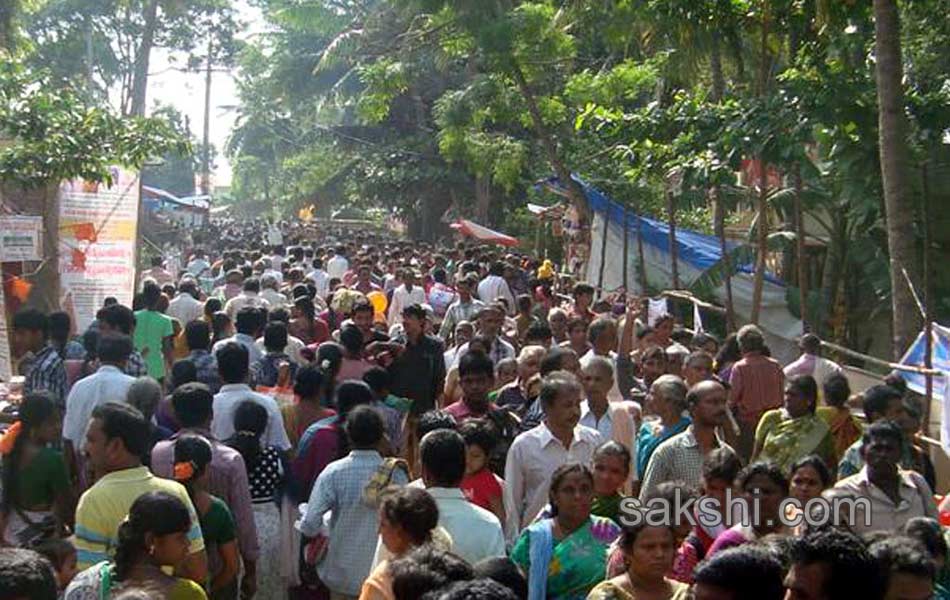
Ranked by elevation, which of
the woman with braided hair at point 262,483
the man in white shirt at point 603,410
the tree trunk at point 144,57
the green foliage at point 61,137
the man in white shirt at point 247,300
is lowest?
the woman with braided hair at point 262,483

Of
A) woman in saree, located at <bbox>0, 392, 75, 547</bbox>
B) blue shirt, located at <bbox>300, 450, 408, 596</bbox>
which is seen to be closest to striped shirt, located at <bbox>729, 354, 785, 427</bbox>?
blue shirt, located at <bbox>300, 450, 408, 596</bbox>

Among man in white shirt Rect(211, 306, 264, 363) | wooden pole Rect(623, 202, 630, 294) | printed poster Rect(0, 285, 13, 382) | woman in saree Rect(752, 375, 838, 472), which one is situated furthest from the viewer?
wooden pole Rect(623, 202, 630, 294)

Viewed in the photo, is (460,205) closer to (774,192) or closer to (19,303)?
(774,192)

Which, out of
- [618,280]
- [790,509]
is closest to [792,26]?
[618,280]

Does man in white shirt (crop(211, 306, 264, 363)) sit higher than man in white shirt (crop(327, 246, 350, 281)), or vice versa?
man in white shirt (crop(327, 246, 350, 281))

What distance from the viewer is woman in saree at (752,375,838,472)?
7.22 meters

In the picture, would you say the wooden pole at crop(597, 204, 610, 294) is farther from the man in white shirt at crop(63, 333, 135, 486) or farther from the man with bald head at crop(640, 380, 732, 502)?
the man with bald head at crop(640, 380, 732, 502)

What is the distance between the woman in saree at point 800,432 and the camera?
722 cm

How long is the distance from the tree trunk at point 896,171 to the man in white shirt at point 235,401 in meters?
5.22

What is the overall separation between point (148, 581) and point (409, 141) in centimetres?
3298

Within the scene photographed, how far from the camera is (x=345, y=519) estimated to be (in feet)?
19.0

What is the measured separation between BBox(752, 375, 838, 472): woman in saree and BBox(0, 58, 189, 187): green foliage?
A: 6998mm

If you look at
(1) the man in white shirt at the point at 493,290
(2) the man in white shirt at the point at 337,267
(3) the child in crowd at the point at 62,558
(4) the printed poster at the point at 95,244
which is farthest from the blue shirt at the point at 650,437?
(2) the man in white shirt at the point at 337,267

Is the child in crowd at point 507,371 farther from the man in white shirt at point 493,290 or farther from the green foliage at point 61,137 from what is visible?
the man in white shirt at point 493,290
